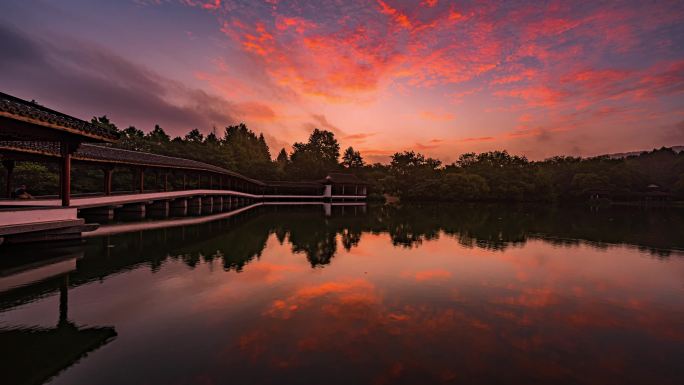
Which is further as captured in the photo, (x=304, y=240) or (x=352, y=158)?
(x=352, y=158)

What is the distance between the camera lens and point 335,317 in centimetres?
720

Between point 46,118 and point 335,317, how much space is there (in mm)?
12633

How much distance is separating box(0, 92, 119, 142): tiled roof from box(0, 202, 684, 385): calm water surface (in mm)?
5038

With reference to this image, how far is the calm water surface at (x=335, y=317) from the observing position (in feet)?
16.5

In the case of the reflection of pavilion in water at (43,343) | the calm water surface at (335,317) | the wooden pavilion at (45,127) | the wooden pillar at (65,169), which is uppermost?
the wooden pavilion at (45,127)

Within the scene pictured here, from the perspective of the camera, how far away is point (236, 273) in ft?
35.6

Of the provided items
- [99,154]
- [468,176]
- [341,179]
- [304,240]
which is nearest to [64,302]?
[304,240]

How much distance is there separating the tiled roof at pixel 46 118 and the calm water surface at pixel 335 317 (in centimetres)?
504

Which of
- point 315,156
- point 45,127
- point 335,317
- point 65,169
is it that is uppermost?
point 315,156

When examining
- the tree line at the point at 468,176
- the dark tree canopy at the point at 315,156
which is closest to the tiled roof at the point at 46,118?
the tree line at the point at 468,176

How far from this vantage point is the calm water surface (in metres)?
5.02

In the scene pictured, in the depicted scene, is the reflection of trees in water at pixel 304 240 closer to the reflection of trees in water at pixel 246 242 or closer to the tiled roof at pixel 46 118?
the reflection of trees in water at pixel 246 242

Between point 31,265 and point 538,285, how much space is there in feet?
57.5

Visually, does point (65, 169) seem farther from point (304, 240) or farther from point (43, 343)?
point (304, 240)
